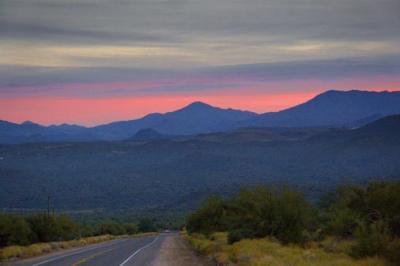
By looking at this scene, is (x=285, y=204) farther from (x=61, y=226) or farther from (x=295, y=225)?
(x=61, y=226)

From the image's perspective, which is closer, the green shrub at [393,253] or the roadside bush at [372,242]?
the green shrub at [393,253]

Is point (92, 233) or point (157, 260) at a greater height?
point (157, 260)

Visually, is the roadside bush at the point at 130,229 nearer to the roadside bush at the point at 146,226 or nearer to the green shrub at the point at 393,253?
the roadside bush at the point at 146,226

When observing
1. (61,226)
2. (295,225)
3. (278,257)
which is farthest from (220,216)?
(278,257)

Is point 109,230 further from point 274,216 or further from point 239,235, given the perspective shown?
point 274,216

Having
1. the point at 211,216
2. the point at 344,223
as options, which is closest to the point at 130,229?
the point at 211,216

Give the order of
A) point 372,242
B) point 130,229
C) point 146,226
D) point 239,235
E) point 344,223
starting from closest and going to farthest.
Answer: point 372,242 < point 344,223 < point 239,235 < point 130,229 < point 146,226

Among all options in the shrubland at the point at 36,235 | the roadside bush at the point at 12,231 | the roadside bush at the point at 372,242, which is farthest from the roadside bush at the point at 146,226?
the roadside bush at the point at 372,242

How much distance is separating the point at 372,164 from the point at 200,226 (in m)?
126

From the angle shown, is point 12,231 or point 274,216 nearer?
point 274,216

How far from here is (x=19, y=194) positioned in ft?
588

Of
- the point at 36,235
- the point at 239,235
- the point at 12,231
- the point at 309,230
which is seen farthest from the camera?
the point at 36,235

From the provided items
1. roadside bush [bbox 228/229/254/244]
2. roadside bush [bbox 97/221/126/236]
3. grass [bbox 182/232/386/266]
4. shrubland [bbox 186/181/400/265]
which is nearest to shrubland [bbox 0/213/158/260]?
roadside bush [bbox 97/221/126/236]

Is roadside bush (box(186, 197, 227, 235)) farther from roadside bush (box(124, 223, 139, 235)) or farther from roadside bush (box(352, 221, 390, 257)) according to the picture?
roadside bush (box(124, 223, 139, 235))
